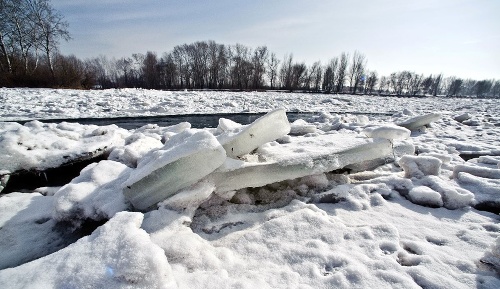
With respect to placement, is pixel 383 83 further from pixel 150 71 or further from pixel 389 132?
pixel 389 132

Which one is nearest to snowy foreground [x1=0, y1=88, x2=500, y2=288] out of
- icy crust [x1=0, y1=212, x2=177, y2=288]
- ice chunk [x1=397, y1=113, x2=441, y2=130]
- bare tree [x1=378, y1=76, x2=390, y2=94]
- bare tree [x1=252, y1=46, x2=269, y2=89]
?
icy crust [x1=0, y1=212, x2=177, y2=288]

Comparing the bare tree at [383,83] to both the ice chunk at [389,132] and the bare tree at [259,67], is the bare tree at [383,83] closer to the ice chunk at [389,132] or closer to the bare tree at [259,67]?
the bare tree at [259,67]

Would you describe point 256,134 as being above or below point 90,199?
above

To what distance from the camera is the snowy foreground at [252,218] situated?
990mm

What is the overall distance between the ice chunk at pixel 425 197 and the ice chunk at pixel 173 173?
144cm

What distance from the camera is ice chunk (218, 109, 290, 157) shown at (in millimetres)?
1791

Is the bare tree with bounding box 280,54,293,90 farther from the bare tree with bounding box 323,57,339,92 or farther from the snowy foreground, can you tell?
the snowy foreground

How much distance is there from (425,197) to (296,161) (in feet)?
3.13

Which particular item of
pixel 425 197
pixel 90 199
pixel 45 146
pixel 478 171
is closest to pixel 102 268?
pixel 90 199

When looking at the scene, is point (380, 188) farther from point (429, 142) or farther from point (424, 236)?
point (429, 142)

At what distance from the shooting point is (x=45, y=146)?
7.89 ft

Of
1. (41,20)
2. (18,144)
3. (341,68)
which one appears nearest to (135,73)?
(41,20)

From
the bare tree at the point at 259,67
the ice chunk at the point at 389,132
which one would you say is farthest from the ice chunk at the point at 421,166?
the bare tree at the point at 259,67

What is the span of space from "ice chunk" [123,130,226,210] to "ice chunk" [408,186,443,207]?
144cm
